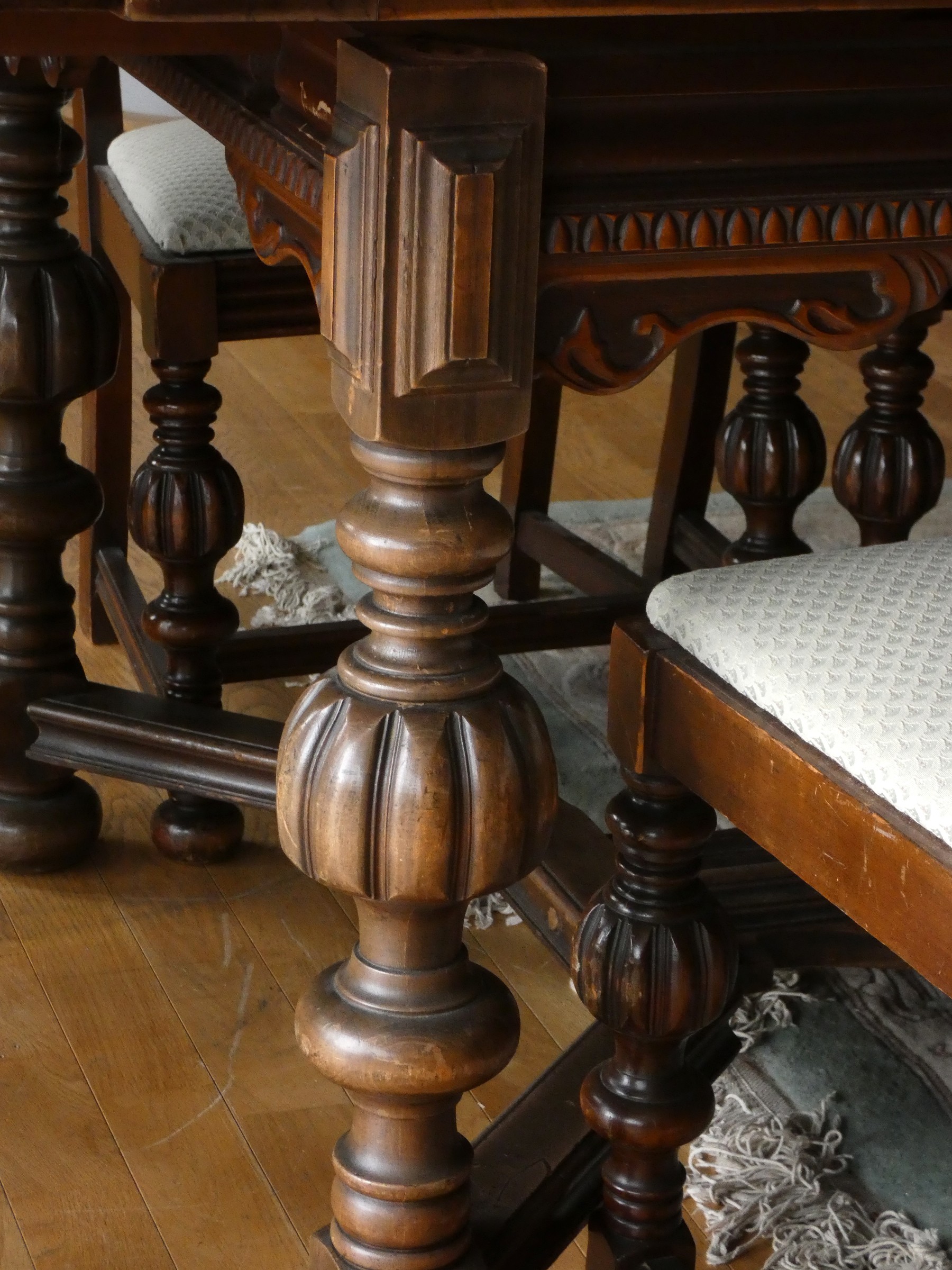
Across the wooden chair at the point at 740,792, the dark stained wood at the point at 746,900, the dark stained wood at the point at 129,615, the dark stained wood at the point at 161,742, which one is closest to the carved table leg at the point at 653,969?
the wooden chair at the point at 740,792

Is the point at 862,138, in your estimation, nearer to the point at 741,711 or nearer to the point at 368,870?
the point at 741,711

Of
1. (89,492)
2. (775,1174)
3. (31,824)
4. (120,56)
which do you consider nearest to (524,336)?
(120,56)

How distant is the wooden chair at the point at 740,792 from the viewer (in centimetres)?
66

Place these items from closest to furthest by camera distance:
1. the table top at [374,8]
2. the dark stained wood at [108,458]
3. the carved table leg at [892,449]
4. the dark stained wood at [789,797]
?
the table top at [374,8] → the dark stained wood at [789,797] → the carved table leg at [892,449] → the dark stained wood at [108,458]

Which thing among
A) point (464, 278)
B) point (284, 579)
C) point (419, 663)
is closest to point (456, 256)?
point (464, 278)

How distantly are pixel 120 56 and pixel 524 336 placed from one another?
0.49 metres

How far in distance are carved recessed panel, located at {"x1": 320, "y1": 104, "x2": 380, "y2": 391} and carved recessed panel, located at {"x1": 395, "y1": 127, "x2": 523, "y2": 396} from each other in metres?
0.01

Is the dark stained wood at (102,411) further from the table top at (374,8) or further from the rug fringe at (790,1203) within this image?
the table top at (374,8)

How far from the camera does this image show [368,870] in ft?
2.35

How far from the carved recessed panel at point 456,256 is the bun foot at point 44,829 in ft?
3.00

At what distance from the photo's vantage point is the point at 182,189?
140 centimetres

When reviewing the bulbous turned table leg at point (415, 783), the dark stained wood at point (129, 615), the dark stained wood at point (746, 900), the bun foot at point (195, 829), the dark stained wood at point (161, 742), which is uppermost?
the bulbous turned table leg at point (415, 783)

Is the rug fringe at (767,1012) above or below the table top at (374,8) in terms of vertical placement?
below

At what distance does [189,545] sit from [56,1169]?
1.78 ft
